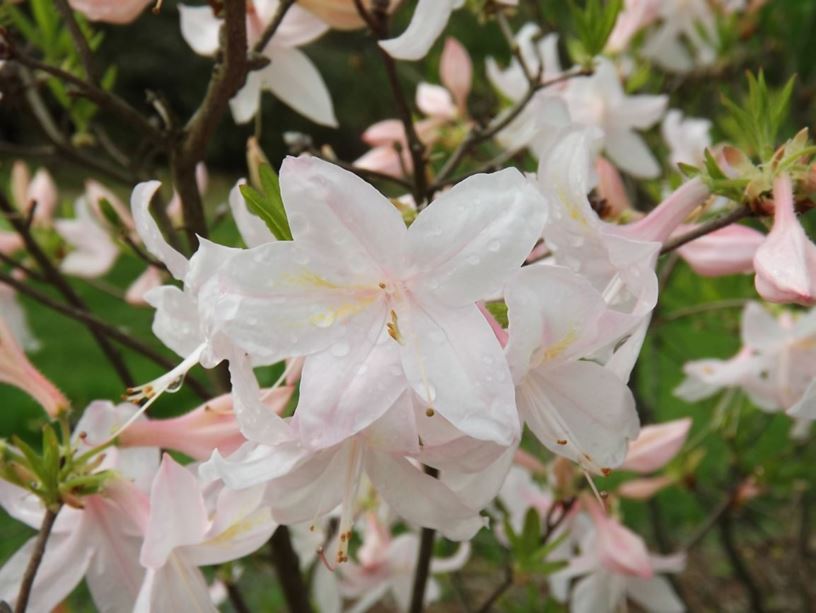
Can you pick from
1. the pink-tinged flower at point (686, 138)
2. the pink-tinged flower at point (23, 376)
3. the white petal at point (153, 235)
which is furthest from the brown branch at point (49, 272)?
the pink-tinged flower at point (686, 138)

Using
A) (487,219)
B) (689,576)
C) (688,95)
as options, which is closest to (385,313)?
(487,219)

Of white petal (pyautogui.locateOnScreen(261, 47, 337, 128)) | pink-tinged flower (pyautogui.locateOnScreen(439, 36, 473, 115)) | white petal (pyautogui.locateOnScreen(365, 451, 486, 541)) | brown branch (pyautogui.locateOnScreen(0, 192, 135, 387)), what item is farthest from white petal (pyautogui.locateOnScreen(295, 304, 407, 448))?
pink-tinged flower (pyautogui.locateOnScreen(439, 36, 473, 115))

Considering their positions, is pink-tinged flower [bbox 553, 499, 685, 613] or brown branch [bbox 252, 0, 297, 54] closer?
brown branch [bbox 252, 0, 297, 54]

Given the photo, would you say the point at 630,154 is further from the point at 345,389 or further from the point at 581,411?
the point at 345,389

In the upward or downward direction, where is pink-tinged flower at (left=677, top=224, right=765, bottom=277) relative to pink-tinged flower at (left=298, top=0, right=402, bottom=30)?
downward

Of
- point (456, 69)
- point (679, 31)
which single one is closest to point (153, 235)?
point (456, 69)

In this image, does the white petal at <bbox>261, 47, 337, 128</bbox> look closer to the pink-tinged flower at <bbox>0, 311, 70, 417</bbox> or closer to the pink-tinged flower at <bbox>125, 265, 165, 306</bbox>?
the pink-tinged flower at <bbox>125, 265, 165, 306</bbox>
